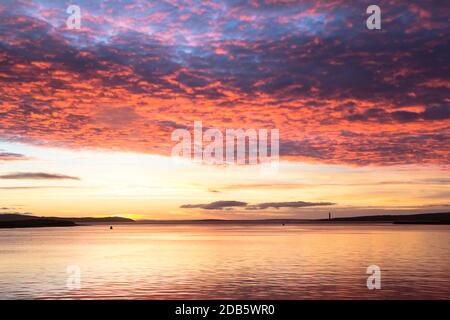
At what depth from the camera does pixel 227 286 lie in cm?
→ 4734
